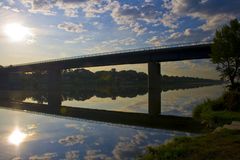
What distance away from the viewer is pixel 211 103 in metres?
39.7

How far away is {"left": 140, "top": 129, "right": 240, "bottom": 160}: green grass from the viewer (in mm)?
16156

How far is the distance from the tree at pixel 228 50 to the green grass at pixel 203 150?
3651 centimetres

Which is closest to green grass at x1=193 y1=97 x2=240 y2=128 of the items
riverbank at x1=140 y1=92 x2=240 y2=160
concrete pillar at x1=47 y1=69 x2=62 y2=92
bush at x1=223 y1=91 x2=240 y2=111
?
bush at x1=223 y1=91 x2=240 y2=111

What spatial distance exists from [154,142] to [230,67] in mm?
34588

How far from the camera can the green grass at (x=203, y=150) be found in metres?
16.2

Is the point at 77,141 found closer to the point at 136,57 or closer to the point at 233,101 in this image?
the point at 233,101

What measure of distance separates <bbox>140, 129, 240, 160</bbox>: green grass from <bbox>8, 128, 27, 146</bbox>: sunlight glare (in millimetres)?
12417

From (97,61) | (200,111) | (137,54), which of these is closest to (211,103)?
(200,111)

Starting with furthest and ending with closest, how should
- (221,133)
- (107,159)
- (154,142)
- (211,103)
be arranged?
(211,103) < (154,142) < (221,133) < (107,159)

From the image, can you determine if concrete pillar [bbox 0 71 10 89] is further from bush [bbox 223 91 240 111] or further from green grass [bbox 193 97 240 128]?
bush [bbox 223 91 240 111]

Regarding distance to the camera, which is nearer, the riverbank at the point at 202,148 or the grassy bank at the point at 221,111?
the riverbank at the point at 202,148

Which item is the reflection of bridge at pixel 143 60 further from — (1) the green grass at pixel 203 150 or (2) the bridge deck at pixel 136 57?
(1) the green grass at pixel 203 150

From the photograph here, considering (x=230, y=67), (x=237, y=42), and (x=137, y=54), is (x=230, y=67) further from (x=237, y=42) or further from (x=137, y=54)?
(x=137, y=54)

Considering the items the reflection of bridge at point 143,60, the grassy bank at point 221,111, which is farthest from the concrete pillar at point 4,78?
the grassy bank at point 221,111
